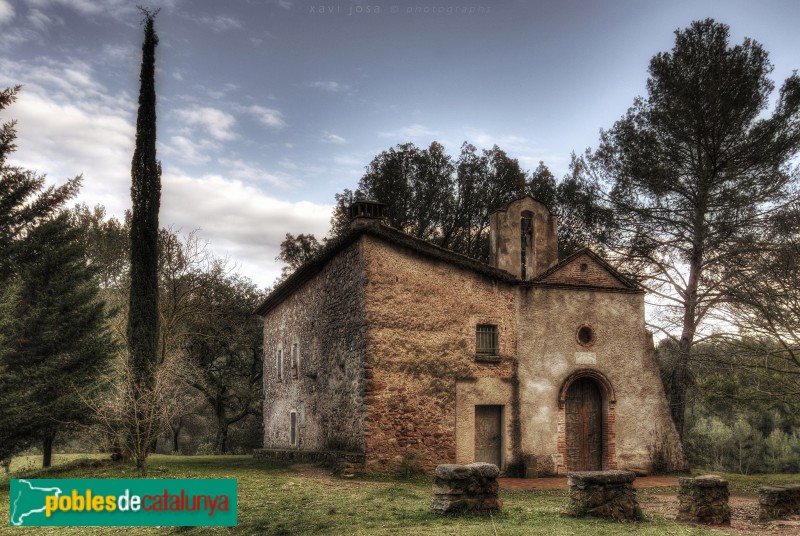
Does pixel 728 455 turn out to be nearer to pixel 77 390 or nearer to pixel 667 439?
pixel 667 439

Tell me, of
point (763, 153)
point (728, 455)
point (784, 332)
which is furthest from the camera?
point (728, 455)

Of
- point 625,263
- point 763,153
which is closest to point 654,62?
point 763,153

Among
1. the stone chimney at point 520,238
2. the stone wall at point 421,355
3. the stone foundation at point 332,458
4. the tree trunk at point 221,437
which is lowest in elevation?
the tree trunk at point 221,437

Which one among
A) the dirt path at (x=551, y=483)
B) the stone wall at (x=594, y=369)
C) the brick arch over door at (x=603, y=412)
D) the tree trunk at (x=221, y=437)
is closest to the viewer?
the dirt path at (x=551, y=483)

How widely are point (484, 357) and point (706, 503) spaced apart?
303 inches

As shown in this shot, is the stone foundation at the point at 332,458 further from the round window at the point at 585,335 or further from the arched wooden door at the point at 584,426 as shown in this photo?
the round window at the point at 585,335

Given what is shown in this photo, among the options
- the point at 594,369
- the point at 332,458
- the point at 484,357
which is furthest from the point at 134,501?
the point at 594,369

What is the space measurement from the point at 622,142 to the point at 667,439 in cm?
1054

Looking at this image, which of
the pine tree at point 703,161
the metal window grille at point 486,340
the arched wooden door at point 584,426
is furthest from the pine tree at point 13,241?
the pine tree at point 703,161

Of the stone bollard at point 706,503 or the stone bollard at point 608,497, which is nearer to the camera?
the stone bollard at point 608,497

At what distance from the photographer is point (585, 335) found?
1830cm

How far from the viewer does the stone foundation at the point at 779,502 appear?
1007 centimetres

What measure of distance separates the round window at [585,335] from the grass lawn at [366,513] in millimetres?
5244

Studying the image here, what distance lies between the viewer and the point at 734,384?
18297 mm
